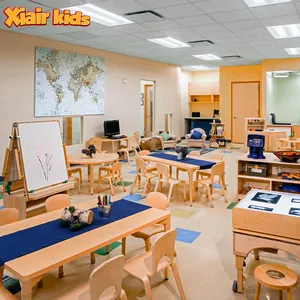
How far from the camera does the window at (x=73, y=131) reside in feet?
28.7

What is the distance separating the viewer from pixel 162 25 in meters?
6.43

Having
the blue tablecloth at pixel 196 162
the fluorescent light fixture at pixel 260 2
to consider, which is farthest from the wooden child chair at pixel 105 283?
the fluorescent light fixture at pixel 260 2

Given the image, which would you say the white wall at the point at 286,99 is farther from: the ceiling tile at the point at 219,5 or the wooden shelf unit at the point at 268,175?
the wooden shelf unit at the point at 268,175

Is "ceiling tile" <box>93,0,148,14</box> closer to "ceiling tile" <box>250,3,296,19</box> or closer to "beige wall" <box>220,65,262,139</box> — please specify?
"ceiling tile" <box>250,3,296,19</box>

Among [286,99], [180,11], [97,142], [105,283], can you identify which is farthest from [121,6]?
[286,99]

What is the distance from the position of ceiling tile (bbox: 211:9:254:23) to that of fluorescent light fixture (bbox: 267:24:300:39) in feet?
3.99

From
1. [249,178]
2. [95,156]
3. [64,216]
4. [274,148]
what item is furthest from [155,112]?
[64,216]

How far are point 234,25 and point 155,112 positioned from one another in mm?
5945

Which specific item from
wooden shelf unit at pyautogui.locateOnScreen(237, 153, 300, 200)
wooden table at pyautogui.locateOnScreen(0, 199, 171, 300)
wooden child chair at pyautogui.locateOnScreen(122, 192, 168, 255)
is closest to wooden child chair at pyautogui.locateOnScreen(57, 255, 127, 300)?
wooden table at pyautogui.locateOnScreen(0, 199, 171, 300)

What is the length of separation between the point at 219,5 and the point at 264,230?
3.85m

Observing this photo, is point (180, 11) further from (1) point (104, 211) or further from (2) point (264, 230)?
(2) point (264, 230)

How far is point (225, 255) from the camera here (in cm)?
364

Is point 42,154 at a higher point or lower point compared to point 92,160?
higher

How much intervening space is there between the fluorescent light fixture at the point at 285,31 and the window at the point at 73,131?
5.14 m
